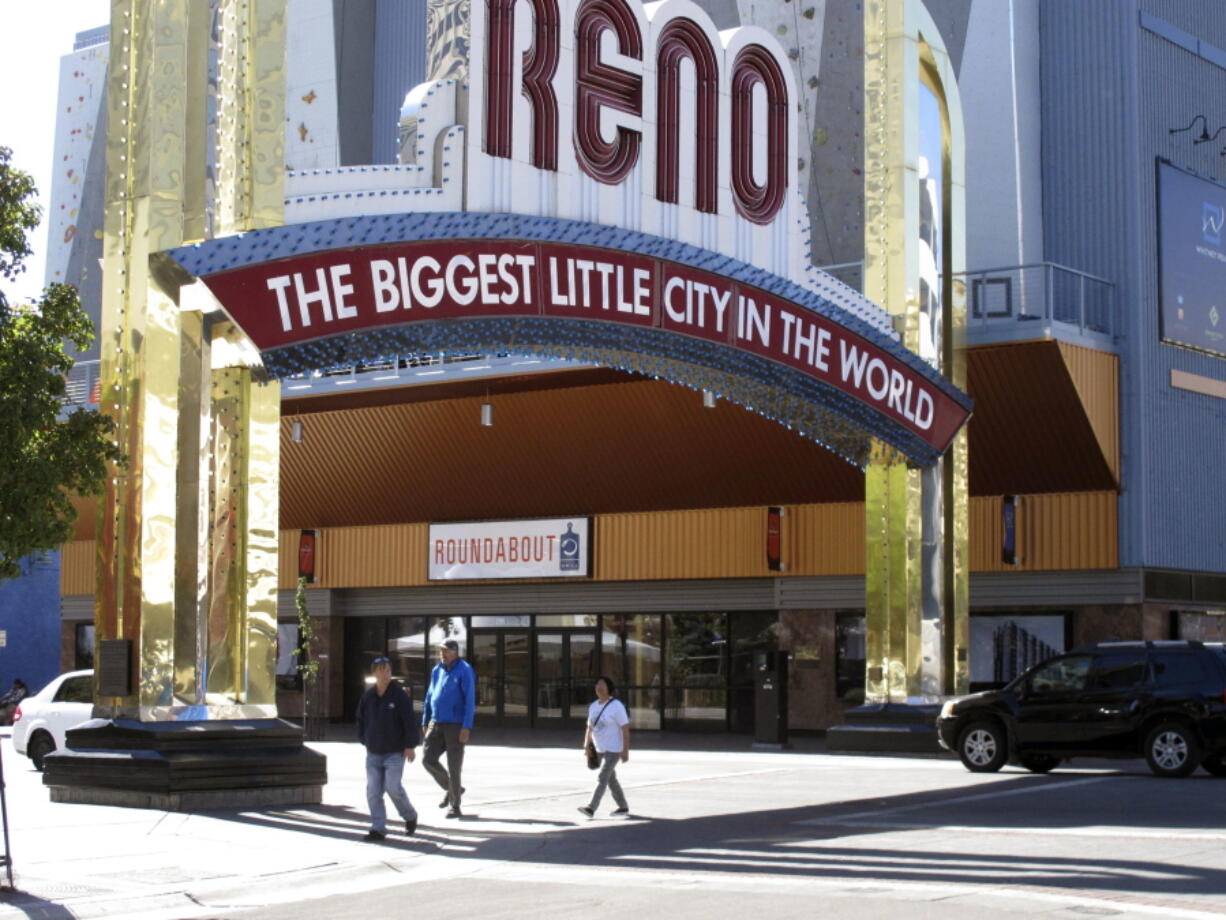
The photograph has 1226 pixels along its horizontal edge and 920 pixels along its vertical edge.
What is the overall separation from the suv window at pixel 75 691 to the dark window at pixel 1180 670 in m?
15.0

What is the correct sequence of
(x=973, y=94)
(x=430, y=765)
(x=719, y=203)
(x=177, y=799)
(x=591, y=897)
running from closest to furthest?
(x=591, y=897), (x=177, y=799), (x=430, y=765), (x=719, y=203), (x=973, y=94)

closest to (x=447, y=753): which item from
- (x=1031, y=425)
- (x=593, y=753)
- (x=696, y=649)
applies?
(x=593, y=753)

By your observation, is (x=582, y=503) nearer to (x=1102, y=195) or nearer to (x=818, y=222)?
(x=818, y=222)

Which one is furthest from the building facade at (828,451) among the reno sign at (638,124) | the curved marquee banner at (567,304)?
A: the reno sign at (638,124)

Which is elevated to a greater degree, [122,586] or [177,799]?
[122,586]

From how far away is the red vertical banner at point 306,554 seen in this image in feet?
131

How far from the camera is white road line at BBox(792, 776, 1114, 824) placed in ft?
57.2

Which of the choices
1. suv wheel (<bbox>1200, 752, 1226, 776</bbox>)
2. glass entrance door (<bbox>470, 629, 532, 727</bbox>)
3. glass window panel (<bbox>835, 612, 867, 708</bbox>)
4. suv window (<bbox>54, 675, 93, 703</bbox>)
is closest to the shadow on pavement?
suv wheel (<bbox>1200, 752, 1226, 776</bbox>)

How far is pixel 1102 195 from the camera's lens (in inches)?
1217

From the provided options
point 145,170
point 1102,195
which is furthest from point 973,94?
point 145,170

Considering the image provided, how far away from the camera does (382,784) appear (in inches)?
605

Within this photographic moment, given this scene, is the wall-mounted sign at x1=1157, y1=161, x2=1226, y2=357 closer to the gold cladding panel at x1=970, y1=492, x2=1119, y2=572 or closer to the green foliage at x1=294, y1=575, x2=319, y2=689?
the gold cladding panel at x1=970, y1=492, x2=1119, y2=572

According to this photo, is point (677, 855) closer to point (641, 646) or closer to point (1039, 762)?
point (1039, 762)

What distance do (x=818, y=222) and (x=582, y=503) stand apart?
7.67 metres
